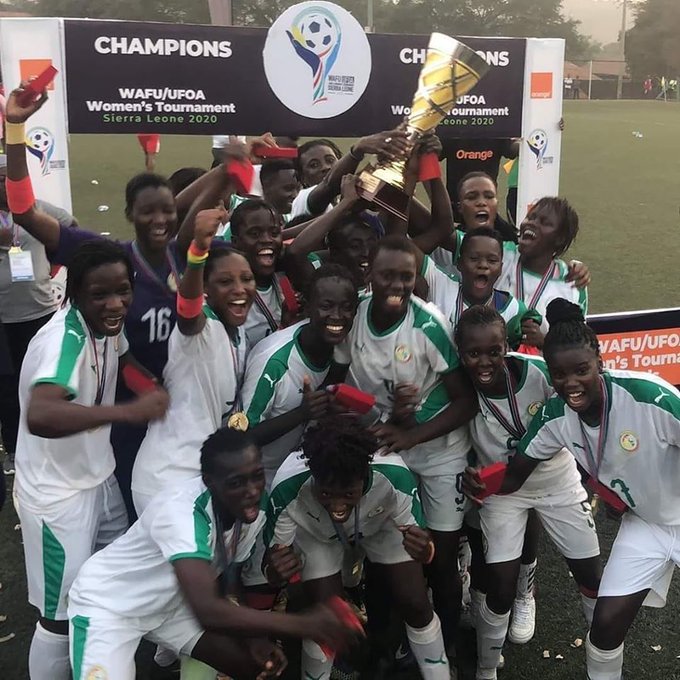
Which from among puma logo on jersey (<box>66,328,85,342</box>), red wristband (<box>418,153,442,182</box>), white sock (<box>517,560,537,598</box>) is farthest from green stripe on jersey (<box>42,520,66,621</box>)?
red wristband (<box>418,153,442,182</box>)

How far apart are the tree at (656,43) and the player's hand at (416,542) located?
6539cm

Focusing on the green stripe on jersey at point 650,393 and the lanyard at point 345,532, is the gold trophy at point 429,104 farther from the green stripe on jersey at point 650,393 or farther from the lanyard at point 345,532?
the lanyard at point 345,532

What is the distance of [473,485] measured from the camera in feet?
11.1

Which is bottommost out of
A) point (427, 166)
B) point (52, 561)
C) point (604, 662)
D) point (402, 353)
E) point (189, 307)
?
point (604, 662)

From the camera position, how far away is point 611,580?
3172 mm

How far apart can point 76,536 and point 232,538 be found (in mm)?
633

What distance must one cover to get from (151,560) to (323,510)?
75 centimetres

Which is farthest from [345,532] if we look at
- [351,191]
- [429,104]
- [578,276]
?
[429,104]

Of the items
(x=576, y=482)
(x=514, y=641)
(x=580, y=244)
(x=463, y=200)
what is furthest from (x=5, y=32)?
(x=580, y=244)

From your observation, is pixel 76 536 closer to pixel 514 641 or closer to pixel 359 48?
pixel 514 641

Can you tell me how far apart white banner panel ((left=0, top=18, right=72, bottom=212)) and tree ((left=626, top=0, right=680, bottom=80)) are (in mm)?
63680

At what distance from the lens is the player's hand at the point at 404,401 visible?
3.23 meters

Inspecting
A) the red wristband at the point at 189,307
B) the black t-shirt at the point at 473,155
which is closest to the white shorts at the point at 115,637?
the red wristband at the point at 189,307

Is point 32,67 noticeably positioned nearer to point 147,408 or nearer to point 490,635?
point 147,408
